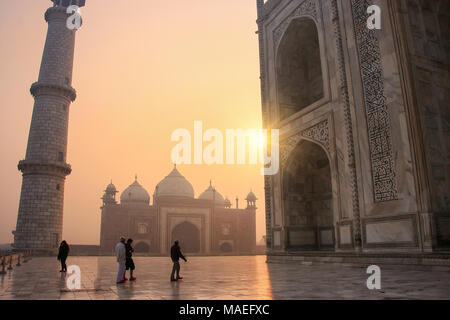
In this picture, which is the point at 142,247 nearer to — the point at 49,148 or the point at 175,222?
the point at 175,222

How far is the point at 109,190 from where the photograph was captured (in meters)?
35.6

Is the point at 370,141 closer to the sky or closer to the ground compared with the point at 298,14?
closer to the ground

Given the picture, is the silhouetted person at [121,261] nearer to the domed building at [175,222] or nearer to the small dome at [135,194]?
the domed building at [175,222]

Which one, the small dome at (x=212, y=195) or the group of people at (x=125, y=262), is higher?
the small dome at (x=212, y=195)

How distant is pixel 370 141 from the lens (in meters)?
9.49

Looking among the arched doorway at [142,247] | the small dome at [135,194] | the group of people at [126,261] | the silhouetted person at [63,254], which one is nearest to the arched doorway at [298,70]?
the group of people at [126,261]

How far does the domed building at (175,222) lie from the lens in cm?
3105

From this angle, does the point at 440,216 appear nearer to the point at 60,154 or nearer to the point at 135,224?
the point at 60,154

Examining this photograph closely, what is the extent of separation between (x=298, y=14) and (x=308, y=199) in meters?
6.80

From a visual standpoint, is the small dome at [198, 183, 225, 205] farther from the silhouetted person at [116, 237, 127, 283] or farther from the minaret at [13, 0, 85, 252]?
the silhouetted person at [116, 237, 127, 283]

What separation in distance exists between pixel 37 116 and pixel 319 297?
69.8 feet

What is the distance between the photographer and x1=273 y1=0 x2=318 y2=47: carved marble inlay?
41.4 ft

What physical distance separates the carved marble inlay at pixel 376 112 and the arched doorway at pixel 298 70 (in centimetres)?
395

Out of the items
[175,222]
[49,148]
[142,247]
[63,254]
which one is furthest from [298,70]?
[142,247]
